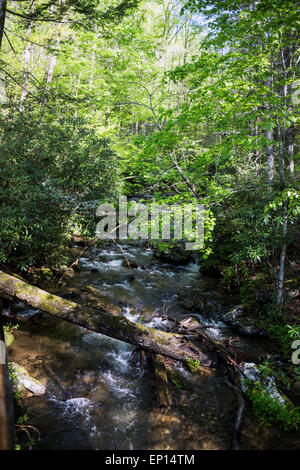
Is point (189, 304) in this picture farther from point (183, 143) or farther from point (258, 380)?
point (183, 143)

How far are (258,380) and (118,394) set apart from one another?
2.83 metres

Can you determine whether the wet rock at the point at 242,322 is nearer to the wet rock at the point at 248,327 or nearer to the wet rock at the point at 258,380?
the wet rock at the point at 248,327

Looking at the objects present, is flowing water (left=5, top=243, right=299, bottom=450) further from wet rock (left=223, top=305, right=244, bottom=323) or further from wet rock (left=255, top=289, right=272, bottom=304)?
wet rock (left=255, top=289, right=272, bottom=304)

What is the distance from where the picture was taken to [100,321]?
4898mm

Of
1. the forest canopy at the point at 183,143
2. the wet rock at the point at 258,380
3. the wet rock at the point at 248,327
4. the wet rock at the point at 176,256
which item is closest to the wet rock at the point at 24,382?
the forest canopy at the point at 183,143

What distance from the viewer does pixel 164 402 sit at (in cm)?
426

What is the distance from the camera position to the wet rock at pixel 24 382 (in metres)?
4.18

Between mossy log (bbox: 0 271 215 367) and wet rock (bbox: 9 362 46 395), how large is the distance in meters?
1.12

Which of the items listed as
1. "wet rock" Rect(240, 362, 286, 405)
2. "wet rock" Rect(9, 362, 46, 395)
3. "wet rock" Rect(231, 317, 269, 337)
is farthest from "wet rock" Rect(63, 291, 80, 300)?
"wet rock" Rect(240, 362, 286, 405)

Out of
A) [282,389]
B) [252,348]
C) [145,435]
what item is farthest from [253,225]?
[145,435]

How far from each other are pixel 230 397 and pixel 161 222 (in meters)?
4.11

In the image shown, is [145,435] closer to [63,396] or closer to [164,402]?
[164,402]

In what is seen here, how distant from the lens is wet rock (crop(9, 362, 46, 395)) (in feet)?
13.7
